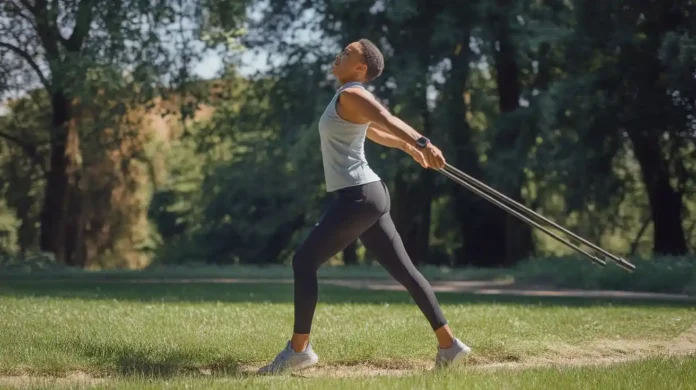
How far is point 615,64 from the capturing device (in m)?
22.0

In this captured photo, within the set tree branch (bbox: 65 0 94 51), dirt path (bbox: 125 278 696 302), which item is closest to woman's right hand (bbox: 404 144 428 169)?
dirt path (bbox: 125 278 696 302)

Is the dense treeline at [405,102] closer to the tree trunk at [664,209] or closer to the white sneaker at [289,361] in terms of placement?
the tree trunk at [664,209]

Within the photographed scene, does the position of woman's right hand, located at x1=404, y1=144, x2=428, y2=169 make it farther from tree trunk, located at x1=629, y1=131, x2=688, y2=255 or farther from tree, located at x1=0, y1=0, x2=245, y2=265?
tree, located at x1=0, y1=0, x2=245, y2=265

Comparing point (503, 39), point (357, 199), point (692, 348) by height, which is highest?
point (503, 39)

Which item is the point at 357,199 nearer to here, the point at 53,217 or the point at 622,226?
the point at 53,217

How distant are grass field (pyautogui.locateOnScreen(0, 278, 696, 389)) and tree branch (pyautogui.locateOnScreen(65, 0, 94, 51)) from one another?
13424 mm

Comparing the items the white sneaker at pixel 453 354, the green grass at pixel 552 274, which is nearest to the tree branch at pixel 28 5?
the green grass at pixel 552 274

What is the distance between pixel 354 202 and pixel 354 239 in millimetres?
320

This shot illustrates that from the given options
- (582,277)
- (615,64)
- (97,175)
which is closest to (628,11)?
(615,64)

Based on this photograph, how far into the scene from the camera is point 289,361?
7922mm

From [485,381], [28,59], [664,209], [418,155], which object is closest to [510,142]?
[664,209]

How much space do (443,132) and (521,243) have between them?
3.75 meters

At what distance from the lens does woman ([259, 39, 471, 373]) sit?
24.7ft

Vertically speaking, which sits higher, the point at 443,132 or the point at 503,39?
the point at 503,39
